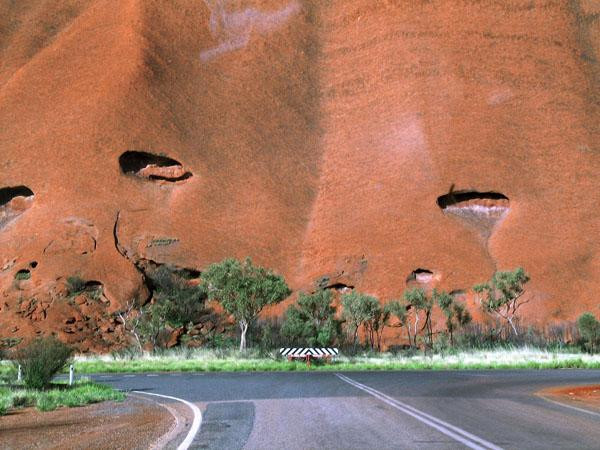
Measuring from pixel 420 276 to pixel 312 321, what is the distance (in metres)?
16.7

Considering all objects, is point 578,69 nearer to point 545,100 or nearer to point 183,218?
point 545,100

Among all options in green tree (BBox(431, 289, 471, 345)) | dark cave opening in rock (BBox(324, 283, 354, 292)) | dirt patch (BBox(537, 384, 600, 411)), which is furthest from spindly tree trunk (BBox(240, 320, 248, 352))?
dirt patch (BBox(537, 384, 600, 411))

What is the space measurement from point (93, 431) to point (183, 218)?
158 ft

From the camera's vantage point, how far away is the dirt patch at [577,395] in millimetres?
12397

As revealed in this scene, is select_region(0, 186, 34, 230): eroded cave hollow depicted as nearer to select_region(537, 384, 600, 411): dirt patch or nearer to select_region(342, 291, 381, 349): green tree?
select_region(342, 291, 381, 349): green tree

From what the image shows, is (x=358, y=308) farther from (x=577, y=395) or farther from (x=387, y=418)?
(x=387, y=418)

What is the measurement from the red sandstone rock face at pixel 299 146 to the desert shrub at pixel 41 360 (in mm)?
30240

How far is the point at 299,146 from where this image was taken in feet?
220

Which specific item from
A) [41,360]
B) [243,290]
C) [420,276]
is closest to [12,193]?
[243,290]

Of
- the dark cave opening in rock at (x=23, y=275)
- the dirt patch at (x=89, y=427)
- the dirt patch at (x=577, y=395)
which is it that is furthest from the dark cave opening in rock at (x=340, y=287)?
the dirt patch at (x=89, y=427)

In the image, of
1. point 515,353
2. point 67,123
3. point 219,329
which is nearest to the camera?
point 515,353

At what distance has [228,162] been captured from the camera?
6272cm

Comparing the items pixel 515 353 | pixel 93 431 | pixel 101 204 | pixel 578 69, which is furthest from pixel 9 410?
pixel 578 69

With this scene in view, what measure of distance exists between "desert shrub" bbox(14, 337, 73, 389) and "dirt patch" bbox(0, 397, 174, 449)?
13.4ft
